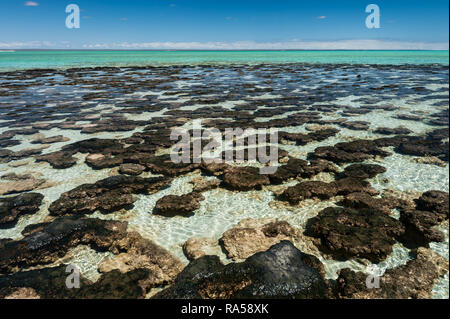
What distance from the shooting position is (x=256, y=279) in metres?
4.79

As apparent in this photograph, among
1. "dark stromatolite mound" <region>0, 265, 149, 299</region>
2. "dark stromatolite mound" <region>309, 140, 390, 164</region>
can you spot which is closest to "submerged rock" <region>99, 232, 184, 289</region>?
"dark stromatolite mound" <region>0, 265, 149, 299</region>

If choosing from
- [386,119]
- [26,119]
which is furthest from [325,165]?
[26,119]

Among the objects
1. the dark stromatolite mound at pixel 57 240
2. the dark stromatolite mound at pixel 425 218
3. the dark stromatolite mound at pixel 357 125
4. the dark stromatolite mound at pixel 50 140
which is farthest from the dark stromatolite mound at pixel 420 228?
the dark stromatolite mound at pixel 50 140

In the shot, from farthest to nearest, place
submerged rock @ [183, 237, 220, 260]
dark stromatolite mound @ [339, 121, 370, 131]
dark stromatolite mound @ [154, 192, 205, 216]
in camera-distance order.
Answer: dark stromatolite mound @ [339, 121, 370, 131] → dark stromatolite mound @ [154, 192, 205, 216] → submerged rock @ [183, 237, 220, 260]

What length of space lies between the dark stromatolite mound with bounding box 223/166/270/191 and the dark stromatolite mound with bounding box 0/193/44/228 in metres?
5.87

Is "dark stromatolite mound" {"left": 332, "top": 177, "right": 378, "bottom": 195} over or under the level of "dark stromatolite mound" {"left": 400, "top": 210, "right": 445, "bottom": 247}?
over

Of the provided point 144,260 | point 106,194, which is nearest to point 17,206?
point 106,194

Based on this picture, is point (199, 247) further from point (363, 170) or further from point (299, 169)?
point (363, 170)

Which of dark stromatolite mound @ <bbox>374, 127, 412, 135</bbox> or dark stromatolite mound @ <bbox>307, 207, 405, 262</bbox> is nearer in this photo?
dark stromatolite mound @ <bbox>307, 207, 405, 262</bbox>

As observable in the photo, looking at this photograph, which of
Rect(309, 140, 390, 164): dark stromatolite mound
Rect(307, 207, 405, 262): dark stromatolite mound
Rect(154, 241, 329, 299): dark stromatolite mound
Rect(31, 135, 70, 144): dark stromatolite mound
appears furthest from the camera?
Rect(31, 135, 70, 144): dark stromatolite mound

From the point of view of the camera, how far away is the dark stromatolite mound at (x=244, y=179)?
333 inches

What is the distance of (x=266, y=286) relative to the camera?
4.64 meters

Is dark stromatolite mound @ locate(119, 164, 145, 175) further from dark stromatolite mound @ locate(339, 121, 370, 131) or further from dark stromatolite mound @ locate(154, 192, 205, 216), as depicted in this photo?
dark stromatolite mound @ locate(339, 121, 370, 131)

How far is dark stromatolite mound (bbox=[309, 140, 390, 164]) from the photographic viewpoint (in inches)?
402
